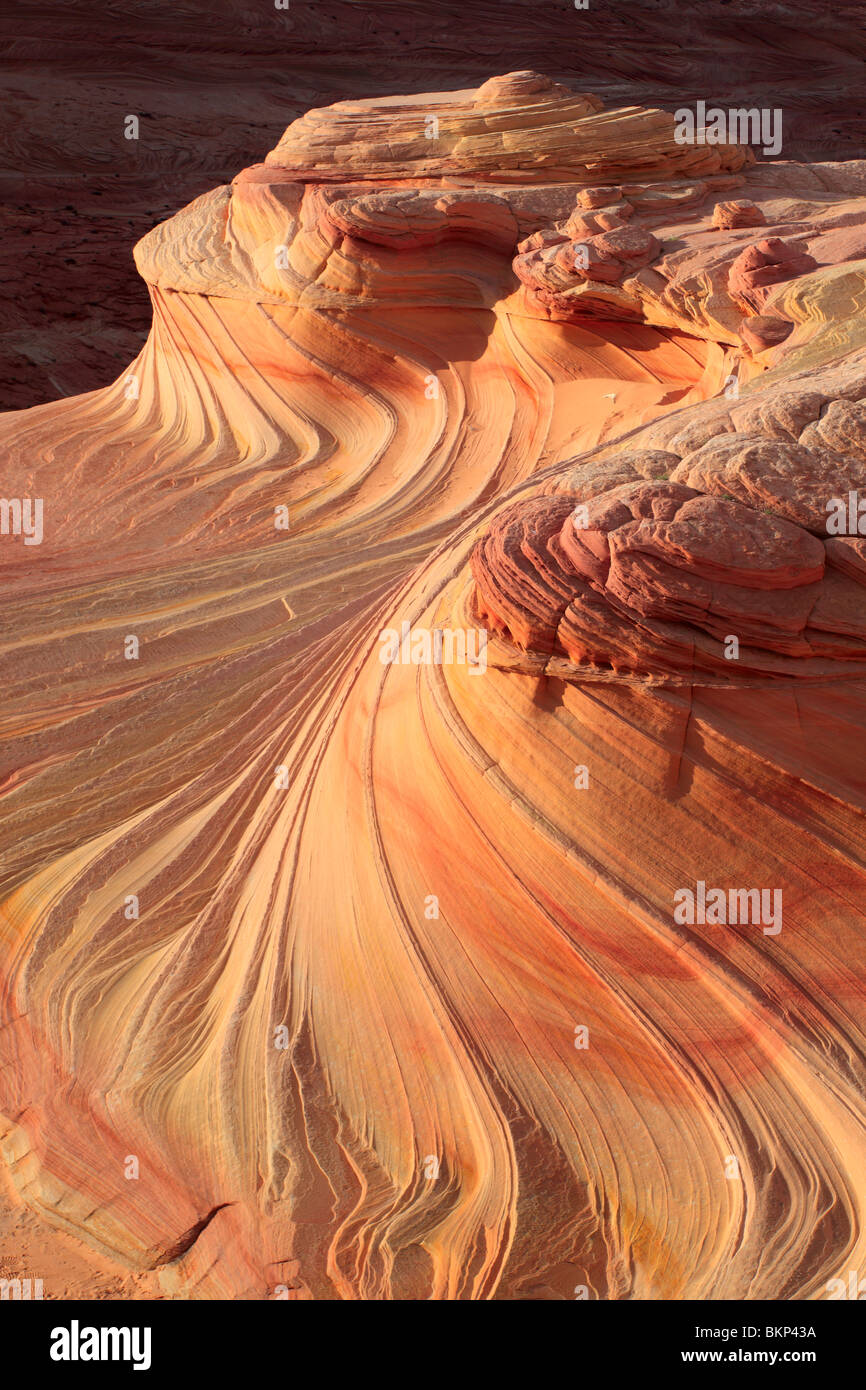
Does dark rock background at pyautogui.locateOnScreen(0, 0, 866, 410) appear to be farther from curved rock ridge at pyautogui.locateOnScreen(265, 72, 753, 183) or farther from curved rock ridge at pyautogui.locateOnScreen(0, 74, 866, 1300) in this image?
curved rock ridge at pyautogui.locateOnScreen(0, 74, 866, 1300)

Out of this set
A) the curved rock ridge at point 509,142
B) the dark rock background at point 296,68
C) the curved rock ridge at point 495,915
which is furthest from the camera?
the dark rock background at point 296,68

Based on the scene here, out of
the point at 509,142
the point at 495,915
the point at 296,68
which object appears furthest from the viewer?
the point at 296,68

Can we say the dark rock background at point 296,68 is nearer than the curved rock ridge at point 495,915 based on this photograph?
No

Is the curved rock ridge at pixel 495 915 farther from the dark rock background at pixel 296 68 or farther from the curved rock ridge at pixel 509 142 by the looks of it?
the dark rock background at pixel 296 68

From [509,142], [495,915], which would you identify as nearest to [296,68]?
[509,142]

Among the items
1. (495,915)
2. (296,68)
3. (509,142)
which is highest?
(296,68)

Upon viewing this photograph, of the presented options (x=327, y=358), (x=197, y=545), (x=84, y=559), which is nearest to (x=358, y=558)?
(x=197, y=545)

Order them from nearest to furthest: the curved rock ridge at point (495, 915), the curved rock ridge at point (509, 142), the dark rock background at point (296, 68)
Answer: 1. the curved rock ridge at point (495, 915)
2. the curved rock ridge at point (509, 142)
3. the dark rock background at point (296, 68)

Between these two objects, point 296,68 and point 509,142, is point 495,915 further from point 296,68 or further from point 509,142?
point 296,68

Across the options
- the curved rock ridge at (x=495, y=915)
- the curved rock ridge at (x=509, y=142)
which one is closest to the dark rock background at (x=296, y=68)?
the curved rock ridge at (x=509, y=142)

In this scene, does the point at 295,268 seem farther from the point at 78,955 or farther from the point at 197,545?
the point at 78,955

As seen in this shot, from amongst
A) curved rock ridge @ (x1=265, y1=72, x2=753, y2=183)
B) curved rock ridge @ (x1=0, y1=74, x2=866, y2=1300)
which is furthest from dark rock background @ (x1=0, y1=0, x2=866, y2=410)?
curved rock ridge @ (x1=0, y1=74, x2=866, y2=1300)
